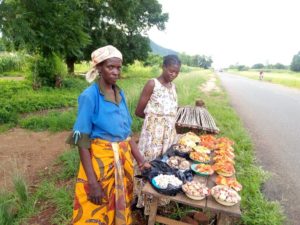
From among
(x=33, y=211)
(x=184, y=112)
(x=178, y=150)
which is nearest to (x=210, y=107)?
(x=184, y=112)

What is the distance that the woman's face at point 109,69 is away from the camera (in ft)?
6.38

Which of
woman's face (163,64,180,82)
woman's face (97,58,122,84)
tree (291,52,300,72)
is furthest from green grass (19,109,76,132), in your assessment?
tree (291,52,300,72)

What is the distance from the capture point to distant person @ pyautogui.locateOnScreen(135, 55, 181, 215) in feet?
9.29

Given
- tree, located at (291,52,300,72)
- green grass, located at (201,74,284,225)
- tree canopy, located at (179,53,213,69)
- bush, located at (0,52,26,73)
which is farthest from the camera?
tree canopy, located at (179,53,213,69)

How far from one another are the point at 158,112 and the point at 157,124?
14cm

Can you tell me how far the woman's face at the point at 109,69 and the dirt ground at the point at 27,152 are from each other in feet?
8.38

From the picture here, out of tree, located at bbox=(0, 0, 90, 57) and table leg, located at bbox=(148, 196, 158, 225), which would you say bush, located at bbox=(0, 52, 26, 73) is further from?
table leg, located at bbox=(148, 196, 158, 225)

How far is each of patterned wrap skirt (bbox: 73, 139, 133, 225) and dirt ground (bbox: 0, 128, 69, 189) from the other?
2.13 metres

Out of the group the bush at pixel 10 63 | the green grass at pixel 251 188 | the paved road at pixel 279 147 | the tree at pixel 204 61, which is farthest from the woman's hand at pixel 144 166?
the tree at pixel 204 61

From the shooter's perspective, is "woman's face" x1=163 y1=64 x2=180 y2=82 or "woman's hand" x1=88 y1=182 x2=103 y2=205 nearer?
"woman's hand" x1=88 y1=182 x2=103 y2=205

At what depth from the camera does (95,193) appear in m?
1.99

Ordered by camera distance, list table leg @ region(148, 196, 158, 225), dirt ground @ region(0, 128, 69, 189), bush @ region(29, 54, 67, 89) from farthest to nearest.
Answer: bush @ region(29, 54, 67, 89), dirt ground @ region(0, 128, 69, 189), table leg @ region(148, 196, 158, 225)

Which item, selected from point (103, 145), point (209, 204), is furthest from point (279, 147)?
point (103, 145)

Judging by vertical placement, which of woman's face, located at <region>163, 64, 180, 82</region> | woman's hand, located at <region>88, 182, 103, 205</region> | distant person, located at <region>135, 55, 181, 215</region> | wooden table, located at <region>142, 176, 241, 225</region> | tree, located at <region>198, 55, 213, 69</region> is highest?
woman's face, located at <region>163, 64, 180, 82</region>
